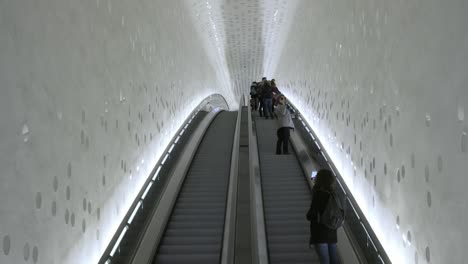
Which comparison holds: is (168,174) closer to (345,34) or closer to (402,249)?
(345,34)

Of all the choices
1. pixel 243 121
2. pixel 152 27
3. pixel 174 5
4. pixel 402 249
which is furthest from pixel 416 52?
pixel 243 121

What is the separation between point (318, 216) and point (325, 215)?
0.07 metres

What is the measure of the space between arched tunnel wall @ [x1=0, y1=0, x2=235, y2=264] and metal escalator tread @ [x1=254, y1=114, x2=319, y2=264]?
2085 mm

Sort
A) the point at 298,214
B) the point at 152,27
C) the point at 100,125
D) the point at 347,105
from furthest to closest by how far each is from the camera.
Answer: the point at 152,27 < the point at 347,105 < the point at 298,214 < the point at 100,125

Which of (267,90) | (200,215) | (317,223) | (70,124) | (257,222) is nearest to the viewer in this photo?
(70,124)

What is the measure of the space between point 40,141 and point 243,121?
35.0ft

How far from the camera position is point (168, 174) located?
885 centimetres

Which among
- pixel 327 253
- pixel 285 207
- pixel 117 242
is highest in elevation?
pixel 117 242

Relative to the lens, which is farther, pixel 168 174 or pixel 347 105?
pixel 168 174

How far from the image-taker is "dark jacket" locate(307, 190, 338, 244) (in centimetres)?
510

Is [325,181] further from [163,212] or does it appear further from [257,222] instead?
[163,212]

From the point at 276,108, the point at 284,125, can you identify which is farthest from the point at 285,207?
the point at 276,108

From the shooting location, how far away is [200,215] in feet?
25.0

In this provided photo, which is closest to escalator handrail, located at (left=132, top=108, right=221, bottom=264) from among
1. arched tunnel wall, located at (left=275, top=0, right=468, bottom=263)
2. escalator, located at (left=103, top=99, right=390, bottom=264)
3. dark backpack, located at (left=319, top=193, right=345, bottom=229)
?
escalator, located at (left=103, top=99, right=390, bottom=264)
